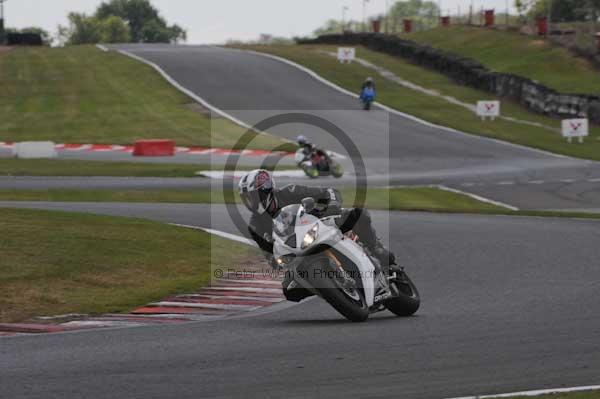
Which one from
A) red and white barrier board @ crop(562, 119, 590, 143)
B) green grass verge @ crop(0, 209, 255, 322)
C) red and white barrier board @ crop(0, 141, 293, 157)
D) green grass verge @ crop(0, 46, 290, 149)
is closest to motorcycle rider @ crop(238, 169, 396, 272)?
green grass verge @ crop(0, 209, 255, 322)

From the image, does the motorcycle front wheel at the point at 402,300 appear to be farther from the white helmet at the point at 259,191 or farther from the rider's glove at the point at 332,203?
the white helmet at the point at 259,191

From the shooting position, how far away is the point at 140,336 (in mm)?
9992

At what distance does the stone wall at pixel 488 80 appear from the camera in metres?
45.3

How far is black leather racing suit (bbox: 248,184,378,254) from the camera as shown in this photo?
10.9 m

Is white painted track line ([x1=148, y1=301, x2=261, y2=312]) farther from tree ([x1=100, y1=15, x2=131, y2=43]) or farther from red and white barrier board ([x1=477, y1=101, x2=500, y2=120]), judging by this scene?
tree ([x1=100, y1=15, x2=131, y2=43])

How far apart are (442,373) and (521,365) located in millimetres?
686

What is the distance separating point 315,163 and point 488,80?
2310 cm

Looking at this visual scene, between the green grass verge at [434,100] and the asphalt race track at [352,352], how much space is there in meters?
26.8

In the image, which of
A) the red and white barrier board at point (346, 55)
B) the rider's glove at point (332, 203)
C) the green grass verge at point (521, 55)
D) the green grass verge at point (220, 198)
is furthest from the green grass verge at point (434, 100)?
the rider's glove at point (332, 203)

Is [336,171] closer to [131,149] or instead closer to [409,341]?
[131,149]

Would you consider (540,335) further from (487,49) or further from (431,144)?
(487,49)

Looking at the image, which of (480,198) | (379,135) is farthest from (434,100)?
(480,198)

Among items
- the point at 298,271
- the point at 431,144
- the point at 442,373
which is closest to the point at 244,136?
the point at 431,144

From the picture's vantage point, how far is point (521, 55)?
5919 cm
